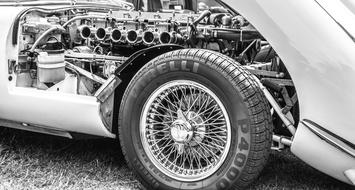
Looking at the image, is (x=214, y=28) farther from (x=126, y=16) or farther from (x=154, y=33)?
(x=126, y=16)

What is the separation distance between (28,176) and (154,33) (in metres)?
1.49

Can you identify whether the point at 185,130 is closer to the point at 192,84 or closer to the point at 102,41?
the point at 192,84

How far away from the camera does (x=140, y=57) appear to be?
3875mm

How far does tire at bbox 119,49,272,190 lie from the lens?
3.25 metres

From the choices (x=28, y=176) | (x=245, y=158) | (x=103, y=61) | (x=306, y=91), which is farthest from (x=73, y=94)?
(x=306, y=91)

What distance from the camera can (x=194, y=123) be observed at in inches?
139

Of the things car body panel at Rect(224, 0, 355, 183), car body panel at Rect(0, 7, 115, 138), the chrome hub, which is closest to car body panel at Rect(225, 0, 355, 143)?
car body panel at Rect(224, 0, 355, 183)

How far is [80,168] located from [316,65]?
2101 millimetres

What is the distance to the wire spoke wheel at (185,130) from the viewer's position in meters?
3.42

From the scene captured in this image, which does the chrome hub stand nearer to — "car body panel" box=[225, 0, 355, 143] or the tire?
the tire

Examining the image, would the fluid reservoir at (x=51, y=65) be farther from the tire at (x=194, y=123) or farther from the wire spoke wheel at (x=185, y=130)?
the wire spoke wheel at (x=185, y=130)

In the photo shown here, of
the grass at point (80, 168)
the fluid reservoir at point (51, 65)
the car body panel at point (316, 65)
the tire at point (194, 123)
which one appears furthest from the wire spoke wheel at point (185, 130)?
the fluid reservoir at point (51, 65)

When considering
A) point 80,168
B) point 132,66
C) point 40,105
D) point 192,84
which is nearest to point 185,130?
point 192,84

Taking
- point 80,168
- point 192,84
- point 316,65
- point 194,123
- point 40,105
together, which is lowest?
point 80,168
